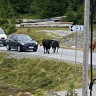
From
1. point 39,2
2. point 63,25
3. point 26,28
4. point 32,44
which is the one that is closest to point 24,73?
point 32,44

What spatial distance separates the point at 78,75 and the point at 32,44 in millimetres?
10392

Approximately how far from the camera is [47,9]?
6588 centimetres

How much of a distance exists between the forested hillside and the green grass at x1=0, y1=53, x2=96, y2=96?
94.3 ft

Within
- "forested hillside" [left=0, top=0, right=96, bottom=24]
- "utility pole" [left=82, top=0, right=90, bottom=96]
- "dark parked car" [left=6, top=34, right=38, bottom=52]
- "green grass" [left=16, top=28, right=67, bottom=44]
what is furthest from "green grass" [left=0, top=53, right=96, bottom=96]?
"forested hillside" [left=0, top=0, right=96, bottom=24]

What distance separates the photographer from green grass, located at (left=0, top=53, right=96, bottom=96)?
65.8 ft

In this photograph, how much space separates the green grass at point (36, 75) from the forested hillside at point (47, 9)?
1132 inches

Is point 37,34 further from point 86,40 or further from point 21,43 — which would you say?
point 86,40

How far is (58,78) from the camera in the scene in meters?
21.6

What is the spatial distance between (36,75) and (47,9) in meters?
43.4

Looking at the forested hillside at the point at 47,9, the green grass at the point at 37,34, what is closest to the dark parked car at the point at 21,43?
the green grass at the point at 37,34

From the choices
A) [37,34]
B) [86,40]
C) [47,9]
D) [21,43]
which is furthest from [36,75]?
[47,9]

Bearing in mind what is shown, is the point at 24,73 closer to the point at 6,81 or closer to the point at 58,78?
the point at 6,81

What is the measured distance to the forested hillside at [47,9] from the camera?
5726 cm

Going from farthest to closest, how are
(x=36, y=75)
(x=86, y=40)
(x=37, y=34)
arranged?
(x=37, y=34) < (x=36, y=75) < (x=86, y=40)
